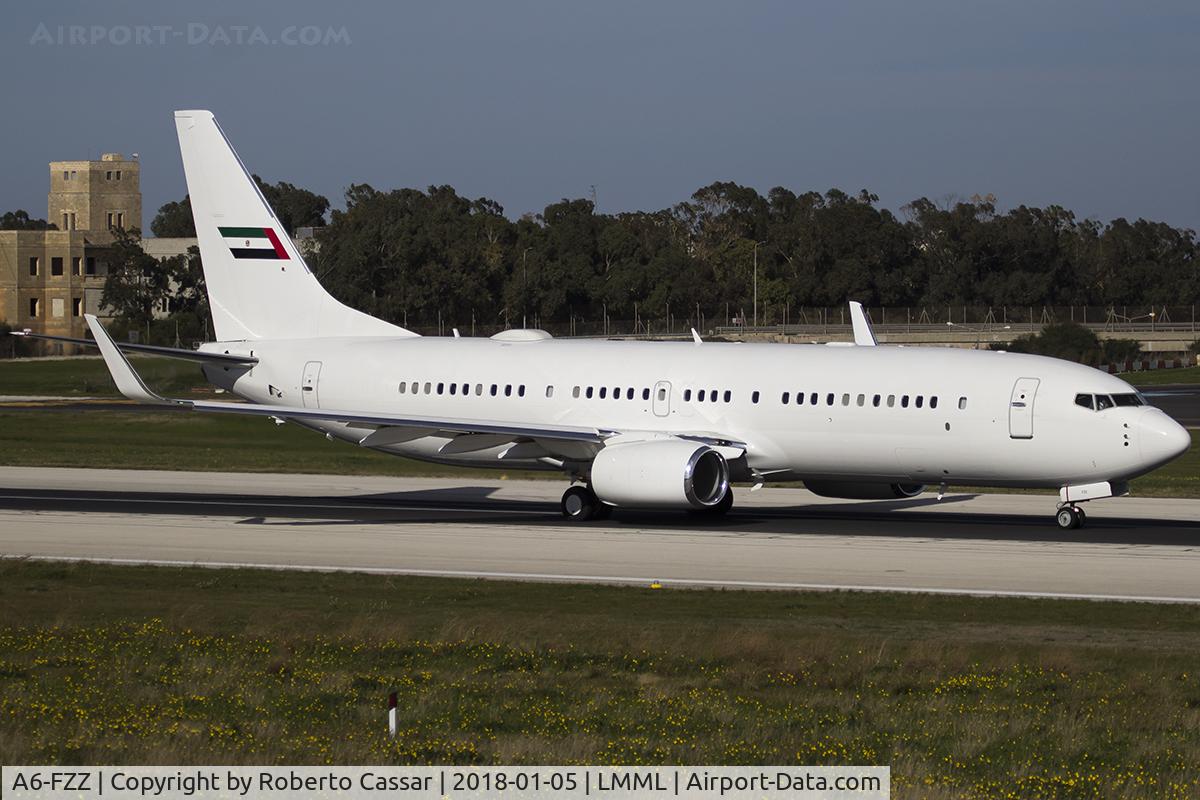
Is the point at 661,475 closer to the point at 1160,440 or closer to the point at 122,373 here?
the point at 1160,440

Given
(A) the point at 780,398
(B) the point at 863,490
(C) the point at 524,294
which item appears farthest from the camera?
(C) the point at 524,294

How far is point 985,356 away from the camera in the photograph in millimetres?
35594

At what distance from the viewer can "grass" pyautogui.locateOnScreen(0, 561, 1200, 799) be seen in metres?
15.2

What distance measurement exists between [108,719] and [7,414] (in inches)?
2112

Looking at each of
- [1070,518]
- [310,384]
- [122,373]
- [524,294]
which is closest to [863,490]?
[1070,518]

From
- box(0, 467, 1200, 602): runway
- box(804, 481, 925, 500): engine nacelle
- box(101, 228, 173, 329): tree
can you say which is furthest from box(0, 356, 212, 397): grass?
box(804, 481, 925, 500): engine nacelle

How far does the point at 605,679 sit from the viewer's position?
19250 mm

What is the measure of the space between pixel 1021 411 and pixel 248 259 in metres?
19.5

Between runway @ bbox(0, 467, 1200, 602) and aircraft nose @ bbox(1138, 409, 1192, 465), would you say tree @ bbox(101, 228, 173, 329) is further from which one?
aircraft nose @ bbox(1138, 409, 1192, 465)

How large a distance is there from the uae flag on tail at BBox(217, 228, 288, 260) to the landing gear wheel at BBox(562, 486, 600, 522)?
10.3m

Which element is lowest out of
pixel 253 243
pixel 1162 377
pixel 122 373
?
pixel 122 373

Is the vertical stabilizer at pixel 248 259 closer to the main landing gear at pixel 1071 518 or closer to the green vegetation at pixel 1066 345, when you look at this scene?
the main landing gear at pixel 1071 518

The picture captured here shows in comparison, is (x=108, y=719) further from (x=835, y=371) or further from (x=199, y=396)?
(x=199, y=396)

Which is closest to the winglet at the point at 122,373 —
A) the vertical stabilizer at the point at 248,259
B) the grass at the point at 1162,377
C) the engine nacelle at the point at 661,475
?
the vertical stabilizer at the point at 248,259
